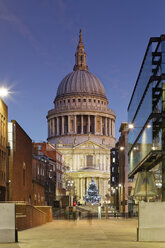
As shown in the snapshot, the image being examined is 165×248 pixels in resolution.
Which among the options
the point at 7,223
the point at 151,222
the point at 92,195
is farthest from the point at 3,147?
the point at 92,195

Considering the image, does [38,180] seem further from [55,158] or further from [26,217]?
[26,217]

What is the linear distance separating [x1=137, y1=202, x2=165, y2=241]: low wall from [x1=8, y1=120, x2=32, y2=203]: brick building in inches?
1076

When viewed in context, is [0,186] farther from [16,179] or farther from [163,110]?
[163,110]

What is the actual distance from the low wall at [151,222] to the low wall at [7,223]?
5.47 meters

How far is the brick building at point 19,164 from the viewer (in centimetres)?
4900

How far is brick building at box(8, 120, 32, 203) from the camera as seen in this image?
49000 millimetres

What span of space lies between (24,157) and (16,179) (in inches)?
283

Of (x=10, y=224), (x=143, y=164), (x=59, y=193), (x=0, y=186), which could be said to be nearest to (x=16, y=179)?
(x=0, y=186)

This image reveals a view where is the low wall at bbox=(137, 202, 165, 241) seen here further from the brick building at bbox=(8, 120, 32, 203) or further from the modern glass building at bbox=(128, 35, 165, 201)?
the brick building at bbox=(8, 120, 32, 203)

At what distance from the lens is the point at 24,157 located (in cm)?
5897

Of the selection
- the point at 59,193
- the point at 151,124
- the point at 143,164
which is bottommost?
the point at 59,193

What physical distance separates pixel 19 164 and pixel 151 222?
33.1 m

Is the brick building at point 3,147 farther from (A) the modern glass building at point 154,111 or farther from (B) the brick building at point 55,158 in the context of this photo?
(B) the brick building at point 55,158

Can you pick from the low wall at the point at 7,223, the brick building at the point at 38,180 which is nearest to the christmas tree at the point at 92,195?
the brick building at the point at 38,180
